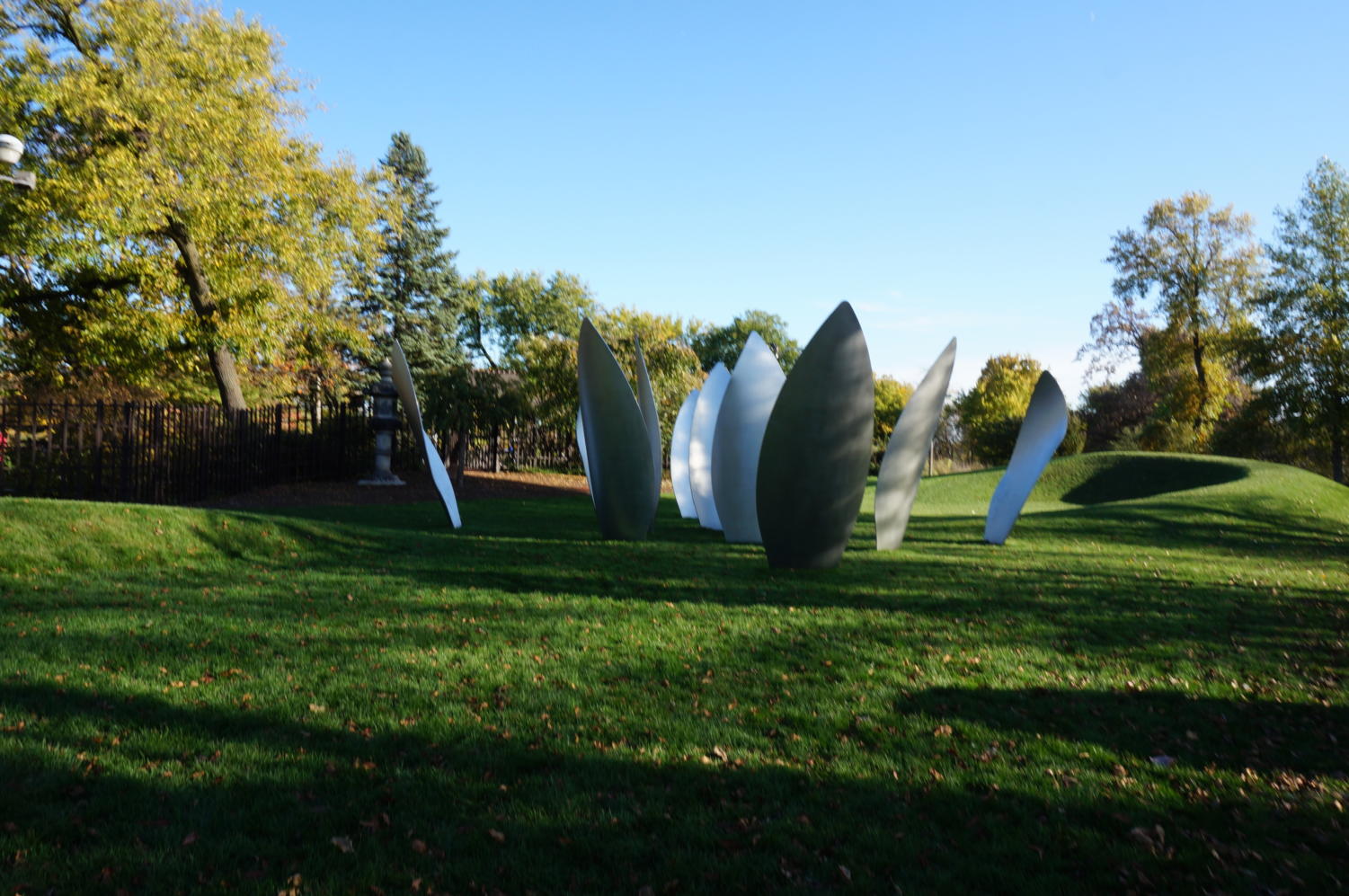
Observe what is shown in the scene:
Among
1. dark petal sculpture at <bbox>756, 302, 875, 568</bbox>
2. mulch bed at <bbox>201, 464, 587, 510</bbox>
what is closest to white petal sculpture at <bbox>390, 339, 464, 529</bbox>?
mulch bed at <bbox>201, 464, 587, 510</bbox>

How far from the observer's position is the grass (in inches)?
119

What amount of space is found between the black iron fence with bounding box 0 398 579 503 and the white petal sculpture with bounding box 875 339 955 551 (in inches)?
390

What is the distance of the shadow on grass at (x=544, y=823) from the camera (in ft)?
9.51

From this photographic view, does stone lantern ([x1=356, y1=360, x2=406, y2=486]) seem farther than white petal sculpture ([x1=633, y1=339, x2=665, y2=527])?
Yes

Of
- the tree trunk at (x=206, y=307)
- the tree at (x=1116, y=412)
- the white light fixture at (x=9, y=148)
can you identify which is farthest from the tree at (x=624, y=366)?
the tree at (x=1116, y=412)

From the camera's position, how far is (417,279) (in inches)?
1303

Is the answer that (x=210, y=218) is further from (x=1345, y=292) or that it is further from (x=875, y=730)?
(x=1345, y=292)

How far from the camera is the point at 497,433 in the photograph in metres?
26.7

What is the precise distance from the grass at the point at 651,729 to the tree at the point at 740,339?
52.0 metres

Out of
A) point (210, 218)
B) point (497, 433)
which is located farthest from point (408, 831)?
point (497, 433)

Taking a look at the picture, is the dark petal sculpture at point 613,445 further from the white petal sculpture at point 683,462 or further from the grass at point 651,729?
the white petal sculpture at point 683,462

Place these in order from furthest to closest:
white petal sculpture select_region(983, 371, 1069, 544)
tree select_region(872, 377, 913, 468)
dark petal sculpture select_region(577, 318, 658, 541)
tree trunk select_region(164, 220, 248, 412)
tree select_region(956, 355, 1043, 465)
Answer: tree select_region(872, 377, 913, 468) < tree select_region(956, 355, 1043, 465) < tree trunk select_region(164, 220, 248, 412) < white petal sculpture select_region(983, 371, 1069, 544) < dark petal sculpture select_region(577, 318, 658, 541)

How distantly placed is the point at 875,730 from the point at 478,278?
35.8 meters

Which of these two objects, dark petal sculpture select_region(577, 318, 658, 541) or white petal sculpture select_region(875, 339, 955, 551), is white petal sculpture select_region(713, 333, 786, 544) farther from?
white petal sculpture select_region(875, 339, 955, 551)
